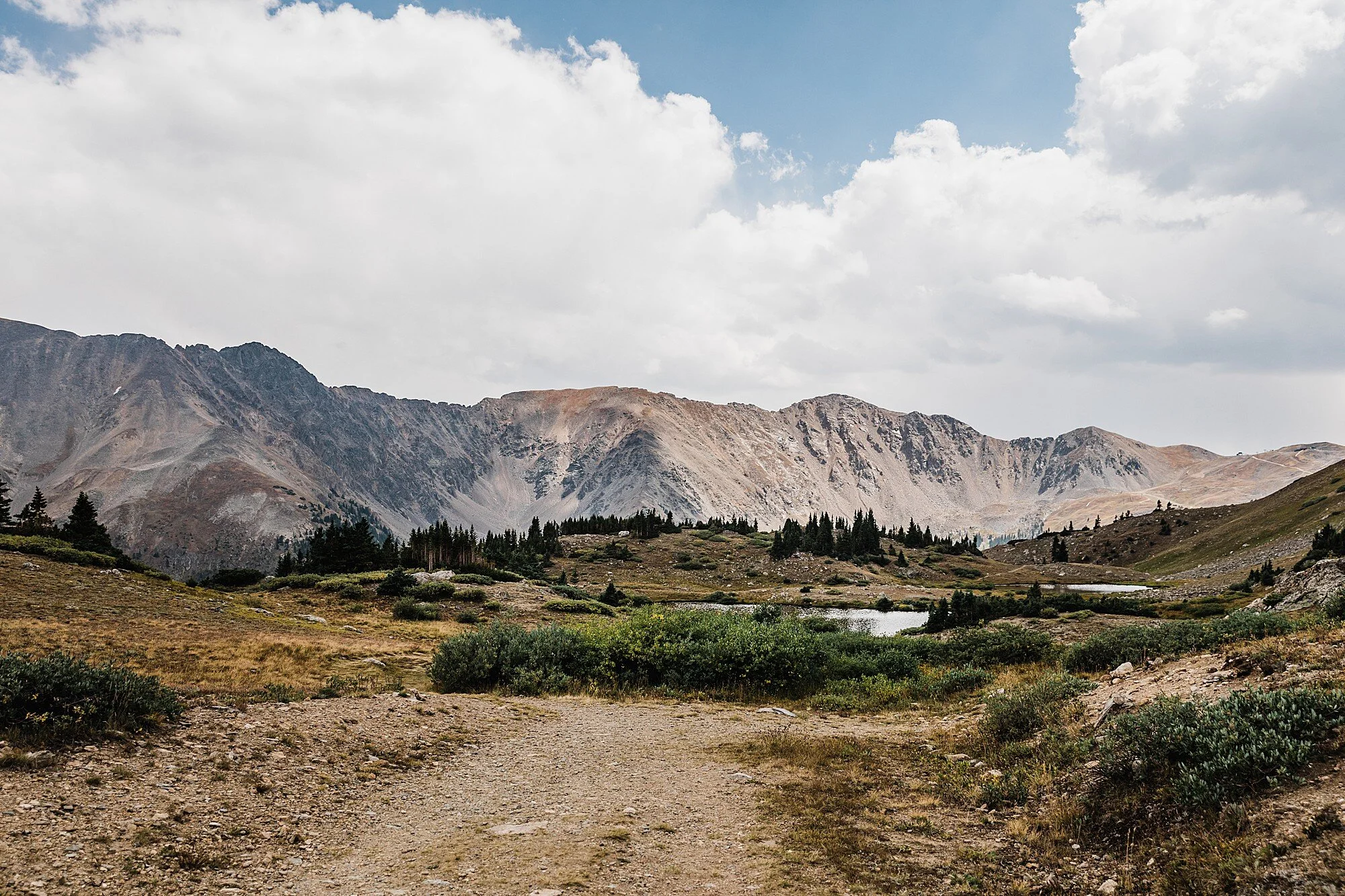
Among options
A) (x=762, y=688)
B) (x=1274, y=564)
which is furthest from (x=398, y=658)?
(x=1274, y=564)

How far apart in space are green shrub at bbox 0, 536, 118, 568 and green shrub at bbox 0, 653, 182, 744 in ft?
141

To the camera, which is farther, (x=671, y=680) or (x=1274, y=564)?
(x=1274, y=564)

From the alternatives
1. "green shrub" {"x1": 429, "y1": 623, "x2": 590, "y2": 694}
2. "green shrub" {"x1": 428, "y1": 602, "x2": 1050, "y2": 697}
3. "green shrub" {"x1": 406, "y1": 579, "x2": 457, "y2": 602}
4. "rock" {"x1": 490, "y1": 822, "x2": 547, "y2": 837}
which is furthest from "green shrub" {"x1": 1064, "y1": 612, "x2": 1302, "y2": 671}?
"green shrub" {"x1": 406, "y1": 579, "x2": 457, "y2": 602}

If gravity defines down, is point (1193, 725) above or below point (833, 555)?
above

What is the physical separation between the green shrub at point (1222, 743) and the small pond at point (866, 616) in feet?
173

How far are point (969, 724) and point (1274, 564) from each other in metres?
96.3

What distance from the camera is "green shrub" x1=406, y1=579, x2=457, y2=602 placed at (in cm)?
5434

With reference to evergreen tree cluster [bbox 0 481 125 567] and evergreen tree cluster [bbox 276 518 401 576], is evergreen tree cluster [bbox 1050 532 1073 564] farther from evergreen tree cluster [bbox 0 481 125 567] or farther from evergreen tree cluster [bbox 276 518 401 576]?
evergreen tree cluster [bbox 0 481 125 567]

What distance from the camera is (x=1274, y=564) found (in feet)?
282

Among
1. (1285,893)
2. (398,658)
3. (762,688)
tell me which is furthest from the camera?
(398,658)

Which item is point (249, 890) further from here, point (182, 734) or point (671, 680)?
point (671, 680)

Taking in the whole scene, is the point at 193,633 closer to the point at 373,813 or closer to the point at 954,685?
the point at 373,813

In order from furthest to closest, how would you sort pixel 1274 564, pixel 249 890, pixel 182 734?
1. pixel 1274 564
2. pixel 182 734
3. pixel 249 890

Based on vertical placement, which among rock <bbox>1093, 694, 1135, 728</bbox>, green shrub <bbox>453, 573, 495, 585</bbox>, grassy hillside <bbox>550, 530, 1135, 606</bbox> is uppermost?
rock <bbox>1093, 694, 1135, 728</bbox>
